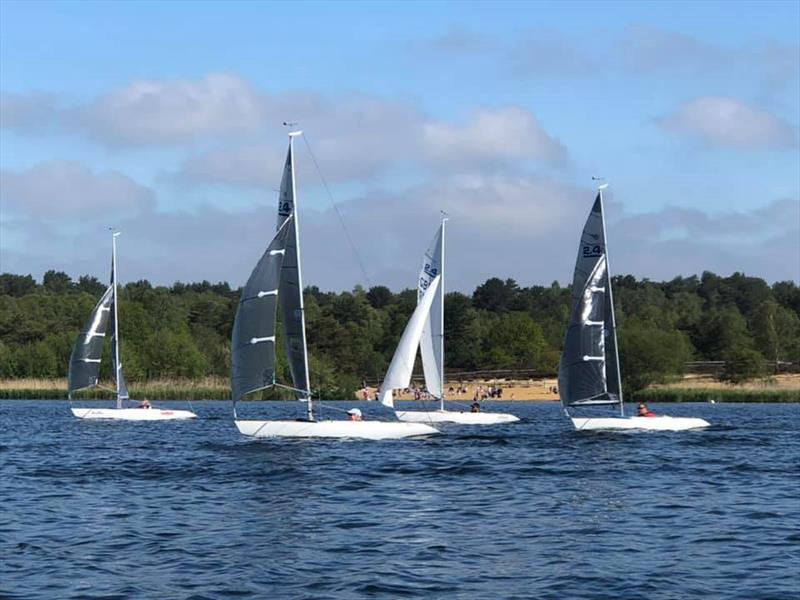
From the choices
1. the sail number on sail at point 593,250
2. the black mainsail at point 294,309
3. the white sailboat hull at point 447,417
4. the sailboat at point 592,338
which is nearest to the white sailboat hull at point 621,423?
the sailboat at point 592,338

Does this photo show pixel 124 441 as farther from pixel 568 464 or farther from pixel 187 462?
pixel 568 464

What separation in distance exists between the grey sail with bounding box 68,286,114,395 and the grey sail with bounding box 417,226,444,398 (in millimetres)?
21281

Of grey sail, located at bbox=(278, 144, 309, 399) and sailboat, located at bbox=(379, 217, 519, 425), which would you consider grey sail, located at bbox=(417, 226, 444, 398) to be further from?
grey sail, located at bbox=(278, 144, 309, 399)

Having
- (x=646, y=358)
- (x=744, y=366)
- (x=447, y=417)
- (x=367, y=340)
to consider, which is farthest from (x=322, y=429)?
(x=367, y=340)

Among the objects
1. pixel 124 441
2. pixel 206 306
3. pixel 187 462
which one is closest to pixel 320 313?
pixel 206 306

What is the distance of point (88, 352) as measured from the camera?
79250mm

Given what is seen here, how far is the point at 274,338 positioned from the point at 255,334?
0.77 meters

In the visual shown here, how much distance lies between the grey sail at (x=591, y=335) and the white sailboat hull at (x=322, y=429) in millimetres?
11692

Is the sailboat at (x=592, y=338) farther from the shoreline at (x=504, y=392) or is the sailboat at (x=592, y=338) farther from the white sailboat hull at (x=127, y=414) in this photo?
the shoreline at (x=504, y=392)

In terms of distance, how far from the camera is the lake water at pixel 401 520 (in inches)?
858

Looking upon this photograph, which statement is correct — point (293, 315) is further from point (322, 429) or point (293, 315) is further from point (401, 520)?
point (401, 520)

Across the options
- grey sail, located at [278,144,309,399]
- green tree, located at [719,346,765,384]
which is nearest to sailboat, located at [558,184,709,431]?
grey sail, located at [278,144,309,399]

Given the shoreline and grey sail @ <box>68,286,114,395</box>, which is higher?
grey sail @ <box>68,286,114,395</box>

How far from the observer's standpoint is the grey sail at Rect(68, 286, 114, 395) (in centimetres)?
7875
